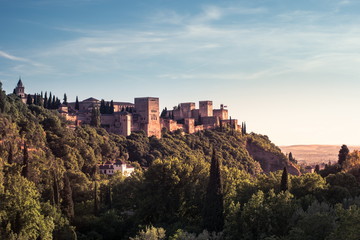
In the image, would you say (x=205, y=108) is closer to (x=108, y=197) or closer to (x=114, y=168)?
(x=114, y=168)

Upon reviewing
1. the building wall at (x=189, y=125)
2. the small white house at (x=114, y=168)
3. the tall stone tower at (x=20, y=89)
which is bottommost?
the small white house at (x=114, y=168)

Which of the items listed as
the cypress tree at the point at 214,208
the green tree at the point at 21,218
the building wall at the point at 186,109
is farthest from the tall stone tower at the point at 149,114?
the cypress tree at the point at 214,208

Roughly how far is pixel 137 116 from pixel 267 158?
45.3 metres

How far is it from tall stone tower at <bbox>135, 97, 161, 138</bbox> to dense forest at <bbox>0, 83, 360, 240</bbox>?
127ft

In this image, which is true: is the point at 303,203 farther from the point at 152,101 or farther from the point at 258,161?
the point at 258,161

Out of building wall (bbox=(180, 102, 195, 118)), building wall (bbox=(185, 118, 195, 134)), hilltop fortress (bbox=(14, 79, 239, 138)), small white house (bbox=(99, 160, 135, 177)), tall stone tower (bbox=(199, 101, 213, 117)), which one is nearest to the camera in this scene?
small white house (bbox=(99, 160, 135, 177))

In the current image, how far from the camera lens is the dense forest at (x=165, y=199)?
38094 mm

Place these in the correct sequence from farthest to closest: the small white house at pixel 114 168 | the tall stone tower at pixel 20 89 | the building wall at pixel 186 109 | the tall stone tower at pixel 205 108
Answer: the tall stone tower at pixel 205 108 < the building wall at pixel 186 109 < the tall stone tower at pixel 20 89 < the small white house at pixel 114 168

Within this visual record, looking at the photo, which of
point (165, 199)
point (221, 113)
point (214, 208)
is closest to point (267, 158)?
point (221, 113)

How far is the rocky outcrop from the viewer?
478 ft

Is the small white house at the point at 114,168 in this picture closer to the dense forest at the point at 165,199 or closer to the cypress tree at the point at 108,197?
the dense forest at the point at 165,199

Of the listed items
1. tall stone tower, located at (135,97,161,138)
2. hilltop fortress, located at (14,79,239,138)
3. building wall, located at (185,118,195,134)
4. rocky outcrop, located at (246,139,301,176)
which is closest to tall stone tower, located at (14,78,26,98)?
hilltop fortress, located at (14,79,239,138)

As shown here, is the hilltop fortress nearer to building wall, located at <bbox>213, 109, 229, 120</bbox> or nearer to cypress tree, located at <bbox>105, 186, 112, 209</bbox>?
building wall, located at <bbox>213, 109, 229, 120</bbox>

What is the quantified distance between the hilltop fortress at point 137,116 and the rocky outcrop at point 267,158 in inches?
385
